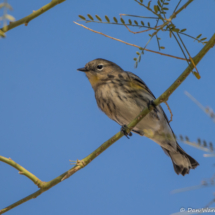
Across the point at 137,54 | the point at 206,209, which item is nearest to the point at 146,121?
the point at 137,54

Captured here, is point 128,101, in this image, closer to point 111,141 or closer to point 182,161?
point 182,161

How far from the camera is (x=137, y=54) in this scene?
2537 millimetres

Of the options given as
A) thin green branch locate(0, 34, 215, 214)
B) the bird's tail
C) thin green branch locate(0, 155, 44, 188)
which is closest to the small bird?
the bird's tail

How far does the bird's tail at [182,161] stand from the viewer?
16.6 feet

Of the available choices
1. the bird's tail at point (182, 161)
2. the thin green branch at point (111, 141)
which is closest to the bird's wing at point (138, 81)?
the bird's tail at point (182, 161)

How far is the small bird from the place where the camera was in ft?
15.0

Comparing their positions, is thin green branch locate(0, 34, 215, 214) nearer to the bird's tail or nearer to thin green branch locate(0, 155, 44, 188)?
thin green branch locate(0, 155, 44, 188)

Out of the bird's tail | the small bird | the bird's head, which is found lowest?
the bird's tail

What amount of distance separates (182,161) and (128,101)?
1519 millimetres

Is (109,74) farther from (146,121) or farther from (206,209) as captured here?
(206,209)

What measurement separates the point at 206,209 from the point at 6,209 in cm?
160

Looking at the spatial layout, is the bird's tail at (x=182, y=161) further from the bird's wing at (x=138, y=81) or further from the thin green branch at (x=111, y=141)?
the thin green branch at (x=111, y=141)

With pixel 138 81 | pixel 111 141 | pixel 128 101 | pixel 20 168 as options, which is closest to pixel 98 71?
pixel 138 81

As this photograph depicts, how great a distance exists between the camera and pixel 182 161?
203 inches
